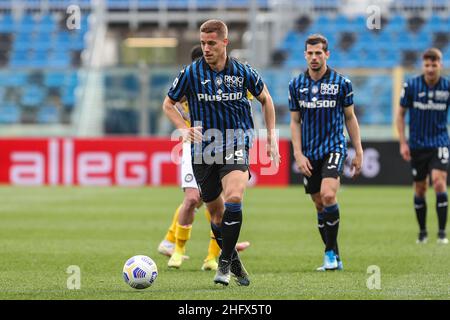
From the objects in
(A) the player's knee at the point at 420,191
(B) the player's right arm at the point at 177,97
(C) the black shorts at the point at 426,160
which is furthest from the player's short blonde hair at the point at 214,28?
(A) the player's knee at the point at 420,191

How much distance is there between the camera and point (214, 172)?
8.65 metres

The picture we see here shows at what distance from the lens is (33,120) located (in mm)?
27047

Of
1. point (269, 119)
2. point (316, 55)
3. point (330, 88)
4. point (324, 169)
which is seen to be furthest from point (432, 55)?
point (269, 119)

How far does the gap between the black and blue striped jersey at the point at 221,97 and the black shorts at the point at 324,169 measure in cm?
156

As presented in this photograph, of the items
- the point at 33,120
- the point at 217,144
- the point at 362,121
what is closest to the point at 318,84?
the point at 217,144

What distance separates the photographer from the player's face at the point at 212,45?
8297 millimetres

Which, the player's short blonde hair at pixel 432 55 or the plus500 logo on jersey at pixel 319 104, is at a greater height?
the player's short blonde hair at pixel 432 55

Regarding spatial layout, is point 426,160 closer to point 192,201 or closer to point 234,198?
point 192,201

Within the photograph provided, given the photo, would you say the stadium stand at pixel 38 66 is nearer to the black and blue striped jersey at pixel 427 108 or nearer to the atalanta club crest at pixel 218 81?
the black and blue striped jersey at pixel 427 108

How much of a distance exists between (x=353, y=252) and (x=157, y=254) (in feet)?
7.08

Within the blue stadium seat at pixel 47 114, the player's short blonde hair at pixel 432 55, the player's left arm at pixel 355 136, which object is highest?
the player's short blonde hair at pixel 432 55

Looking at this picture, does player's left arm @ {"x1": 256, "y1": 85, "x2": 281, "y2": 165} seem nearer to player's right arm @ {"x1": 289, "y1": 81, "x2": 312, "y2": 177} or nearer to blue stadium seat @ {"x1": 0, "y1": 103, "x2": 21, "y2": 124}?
player's right arm @ {"x1": 289, "y1": 81, "x2": 312, "y2": 177}

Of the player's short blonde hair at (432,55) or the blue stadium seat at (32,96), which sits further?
the blue stadium seat at (32,96)

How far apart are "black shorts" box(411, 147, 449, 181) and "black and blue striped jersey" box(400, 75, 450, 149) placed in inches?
2.5
